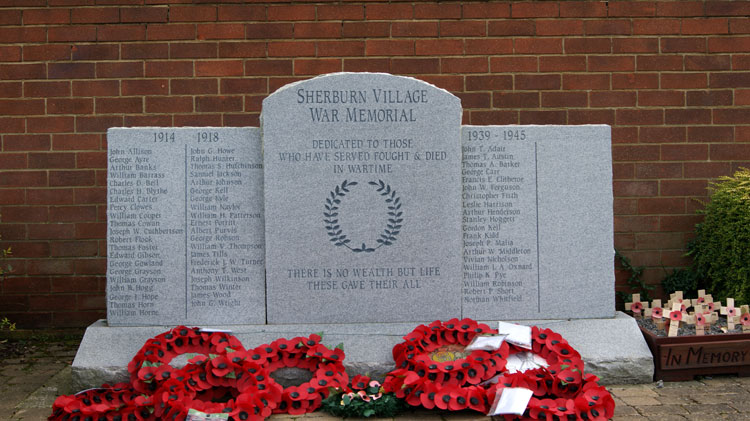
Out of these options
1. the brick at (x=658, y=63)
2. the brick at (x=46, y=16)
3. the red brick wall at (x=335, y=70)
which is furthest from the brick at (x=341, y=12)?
the brick at (x=658, y=63)

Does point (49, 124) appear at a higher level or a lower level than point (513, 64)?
lower

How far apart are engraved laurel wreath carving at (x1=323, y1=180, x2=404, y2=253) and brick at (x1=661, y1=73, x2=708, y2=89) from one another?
276 centimetres

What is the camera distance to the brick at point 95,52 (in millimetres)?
5094

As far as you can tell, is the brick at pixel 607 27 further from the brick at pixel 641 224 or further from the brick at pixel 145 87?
the brick at pixel 145 87

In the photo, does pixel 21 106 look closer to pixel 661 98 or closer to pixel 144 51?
pixel 144 51

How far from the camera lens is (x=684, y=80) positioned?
17.2 ft

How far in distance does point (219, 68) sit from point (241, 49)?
0.23m

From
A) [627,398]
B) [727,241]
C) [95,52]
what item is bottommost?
[627,398]

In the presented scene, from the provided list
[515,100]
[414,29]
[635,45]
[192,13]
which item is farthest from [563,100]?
[192,13]

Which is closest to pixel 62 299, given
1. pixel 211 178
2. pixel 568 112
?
pixel 211 178

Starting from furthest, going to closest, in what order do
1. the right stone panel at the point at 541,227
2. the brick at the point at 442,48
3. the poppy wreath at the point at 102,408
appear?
the brick at the point at 442,48 → the right stone panel at the point at 541,227 → the poppy wreath at the point at 102,408

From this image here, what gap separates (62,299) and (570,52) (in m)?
4.46

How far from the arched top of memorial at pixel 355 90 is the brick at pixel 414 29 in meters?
1.41

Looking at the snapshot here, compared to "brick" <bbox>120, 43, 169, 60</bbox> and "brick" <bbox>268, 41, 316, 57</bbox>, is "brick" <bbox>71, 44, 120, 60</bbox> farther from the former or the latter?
"brick" <bbox>268, 41, 316, 57</bbox>
